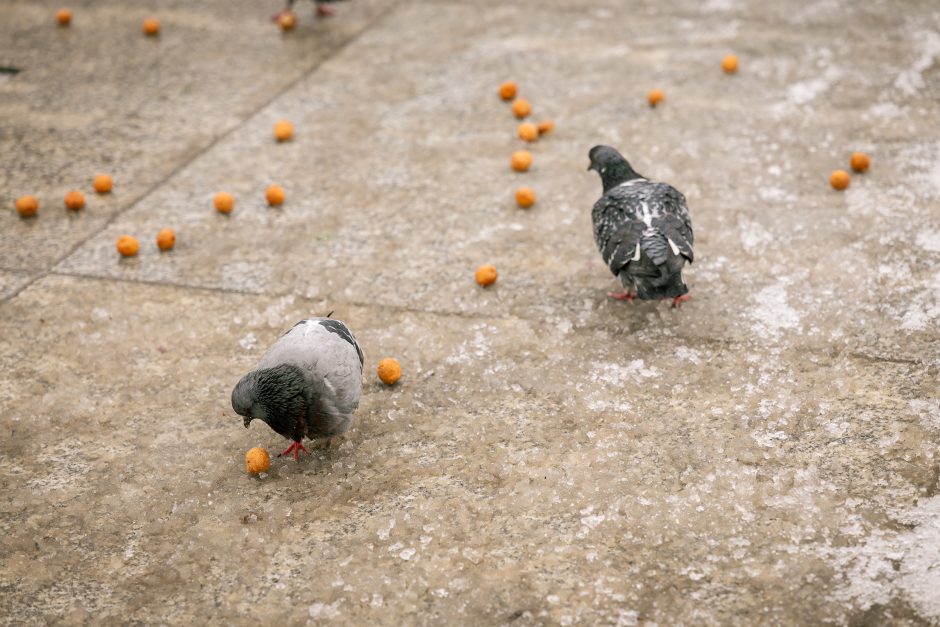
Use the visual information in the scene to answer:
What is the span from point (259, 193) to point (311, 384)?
283cm

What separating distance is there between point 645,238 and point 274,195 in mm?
2843

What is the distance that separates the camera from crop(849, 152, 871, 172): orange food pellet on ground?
6016 mm

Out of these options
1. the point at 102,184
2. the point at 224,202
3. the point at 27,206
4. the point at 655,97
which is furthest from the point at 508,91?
the point at 27,206

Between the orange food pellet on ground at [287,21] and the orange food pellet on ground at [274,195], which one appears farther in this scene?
the orange food pellet on ground at [287,21]

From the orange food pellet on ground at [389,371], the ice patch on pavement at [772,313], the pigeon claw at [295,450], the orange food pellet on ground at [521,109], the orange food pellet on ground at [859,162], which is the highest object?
the orange food pellet on ground at [859,162]

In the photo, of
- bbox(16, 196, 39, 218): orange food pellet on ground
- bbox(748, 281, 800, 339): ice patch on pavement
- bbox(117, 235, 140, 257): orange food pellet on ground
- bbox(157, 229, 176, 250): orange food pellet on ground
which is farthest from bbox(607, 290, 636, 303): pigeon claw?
bbox(16, 196, 39, 218): orange food pellet on ground

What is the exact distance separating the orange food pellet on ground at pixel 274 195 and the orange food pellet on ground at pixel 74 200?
4.43 feet

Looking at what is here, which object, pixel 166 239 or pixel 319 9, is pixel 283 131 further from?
pixel 319 9

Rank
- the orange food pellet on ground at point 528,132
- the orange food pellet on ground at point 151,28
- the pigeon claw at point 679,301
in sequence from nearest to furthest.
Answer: the pigeon claw at point 679,301, the orange food pellet on ground at point 528,132, the orange food pellet on ground at point 151,28

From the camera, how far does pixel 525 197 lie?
5938 mm

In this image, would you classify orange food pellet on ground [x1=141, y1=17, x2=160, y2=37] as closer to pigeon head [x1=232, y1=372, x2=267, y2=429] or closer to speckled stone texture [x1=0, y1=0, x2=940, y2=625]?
speckled stone texture [x1=0, y1=0, x2=940, y2=625]

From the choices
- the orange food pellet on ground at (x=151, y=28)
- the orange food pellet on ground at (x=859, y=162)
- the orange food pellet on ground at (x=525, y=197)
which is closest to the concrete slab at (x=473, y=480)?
the orange food pellet on ground at (x=525, y=197)

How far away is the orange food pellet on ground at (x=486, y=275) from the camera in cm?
524

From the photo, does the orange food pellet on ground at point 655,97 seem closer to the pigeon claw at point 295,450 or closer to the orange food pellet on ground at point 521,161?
the orange food pellet on ground at point 521,161
